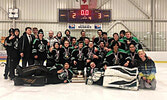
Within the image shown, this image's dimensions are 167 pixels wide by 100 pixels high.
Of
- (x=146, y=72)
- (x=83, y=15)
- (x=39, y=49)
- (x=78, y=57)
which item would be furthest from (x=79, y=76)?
(x=83, y=15)

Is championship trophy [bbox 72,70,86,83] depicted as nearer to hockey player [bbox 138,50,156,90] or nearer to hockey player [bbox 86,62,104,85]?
hockey player [bbox 86,62,104,85]

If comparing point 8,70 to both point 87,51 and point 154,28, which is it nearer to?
point 87,51

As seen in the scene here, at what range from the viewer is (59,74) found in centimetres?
387

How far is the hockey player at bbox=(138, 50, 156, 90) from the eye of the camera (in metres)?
3.34

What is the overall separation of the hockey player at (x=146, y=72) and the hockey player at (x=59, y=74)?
1.76 meters

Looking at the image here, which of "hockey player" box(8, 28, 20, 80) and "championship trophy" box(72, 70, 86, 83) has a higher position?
"hockey player" box(8, 28, 20, 80)

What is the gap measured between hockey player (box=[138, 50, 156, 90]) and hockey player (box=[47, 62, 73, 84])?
1.76m

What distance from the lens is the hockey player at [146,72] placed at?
3.34m

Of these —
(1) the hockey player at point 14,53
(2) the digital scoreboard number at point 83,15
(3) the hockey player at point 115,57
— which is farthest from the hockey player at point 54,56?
(2) the digital scoreboard number at point 83,15

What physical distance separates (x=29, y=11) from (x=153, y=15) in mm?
9431

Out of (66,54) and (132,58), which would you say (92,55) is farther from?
(132,58)

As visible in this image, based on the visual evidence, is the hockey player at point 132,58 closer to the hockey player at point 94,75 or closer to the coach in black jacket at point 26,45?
the hockey player at point 94,75

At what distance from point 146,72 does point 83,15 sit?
7.88 metres

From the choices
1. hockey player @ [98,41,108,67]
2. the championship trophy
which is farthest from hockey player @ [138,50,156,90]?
the championship trophy
